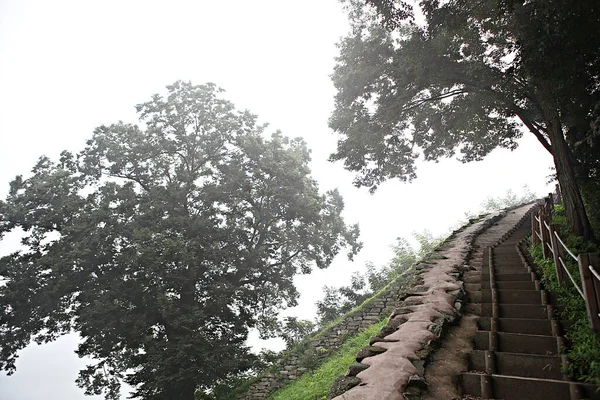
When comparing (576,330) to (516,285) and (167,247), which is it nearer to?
(516,285)

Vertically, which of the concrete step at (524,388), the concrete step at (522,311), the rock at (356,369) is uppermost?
the rock at (356,369)

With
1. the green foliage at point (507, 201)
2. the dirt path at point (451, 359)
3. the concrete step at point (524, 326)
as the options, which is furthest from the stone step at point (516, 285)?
the green foliage at point (507, 201)

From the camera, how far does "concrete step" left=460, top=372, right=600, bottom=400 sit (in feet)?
8.83

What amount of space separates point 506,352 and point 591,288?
109 cm

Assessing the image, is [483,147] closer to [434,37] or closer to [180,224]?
A: [434,37]

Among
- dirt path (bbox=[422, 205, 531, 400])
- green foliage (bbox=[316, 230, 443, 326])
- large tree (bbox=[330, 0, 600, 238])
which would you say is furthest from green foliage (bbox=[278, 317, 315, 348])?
dirt path (bbox=[422, 205, 531, 400])

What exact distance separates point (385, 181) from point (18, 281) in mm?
16504

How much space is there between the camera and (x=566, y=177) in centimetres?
902

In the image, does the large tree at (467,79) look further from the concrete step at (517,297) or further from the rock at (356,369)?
the rock at (356,369)

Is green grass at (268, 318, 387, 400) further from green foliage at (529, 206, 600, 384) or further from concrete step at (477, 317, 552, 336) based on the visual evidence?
green foliage at (529, 206, 600, 384)

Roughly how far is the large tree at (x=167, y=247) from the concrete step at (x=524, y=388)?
32.4 ft

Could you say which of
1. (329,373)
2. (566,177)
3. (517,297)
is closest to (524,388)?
(517,297)

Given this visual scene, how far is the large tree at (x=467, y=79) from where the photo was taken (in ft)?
21.6

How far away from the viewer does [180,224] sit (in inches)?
504
